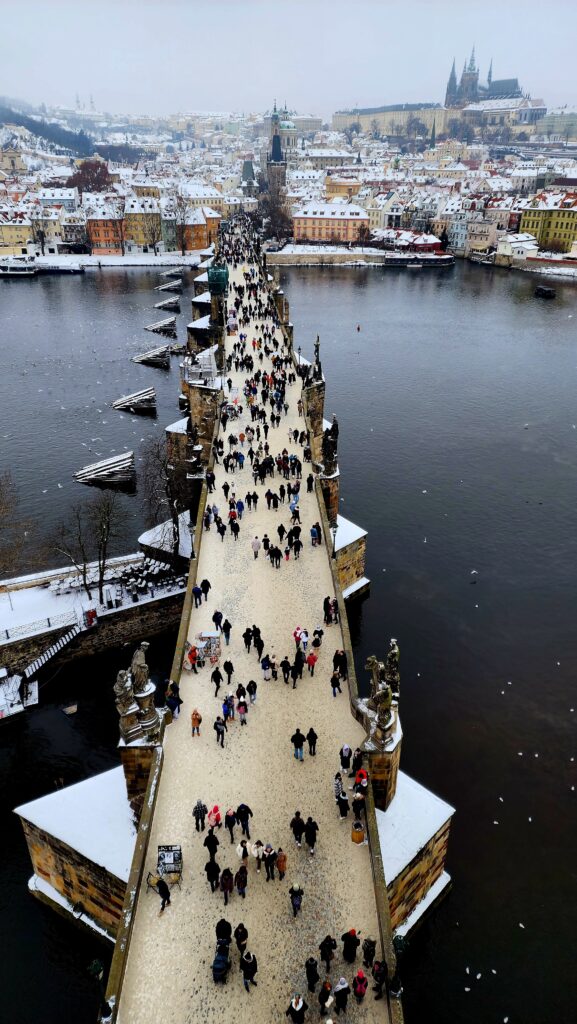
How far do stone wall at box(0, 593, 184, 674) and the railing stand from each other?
23 centimetres

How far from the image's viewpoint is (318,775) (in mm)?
15859

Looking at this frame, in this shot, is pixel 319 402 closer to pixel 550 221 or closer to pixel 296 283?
pixel 296 283

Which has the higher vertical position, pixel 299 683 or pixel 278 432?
pixel 278 432

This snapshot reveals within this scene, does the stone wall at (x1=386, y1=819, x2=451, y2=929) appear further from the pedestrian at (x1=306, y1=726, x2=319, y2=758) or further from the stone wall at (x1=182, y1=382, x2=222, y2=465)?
the stone wall at (x1=182, y1=382, x2=222, y2=465)

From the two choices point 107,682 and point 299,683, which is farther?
point 107,682

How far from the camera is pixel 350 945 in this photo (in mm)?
11883

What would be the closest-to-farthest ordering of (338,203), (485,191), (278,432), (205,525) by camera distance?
1. (205,525)
2. (278,432)
3. (338,203)
4. (485,191)

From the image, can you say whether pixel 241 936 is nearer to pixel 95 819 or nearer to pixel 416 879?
pixel 95 819

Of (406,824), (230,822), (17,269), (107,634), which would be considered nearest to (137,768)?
(230,822)

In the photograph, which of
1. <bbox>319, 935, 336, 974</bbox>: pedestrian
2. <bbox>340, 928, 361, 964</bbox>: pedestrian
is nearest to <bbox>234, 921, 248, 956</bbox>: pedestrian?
<bbox>319, 935, 336, 974</bbox>: pedestrian

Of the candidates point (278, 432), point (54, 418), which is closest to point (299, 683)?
point (278, 432)

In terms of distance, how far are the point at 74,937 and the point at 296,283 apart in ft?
356

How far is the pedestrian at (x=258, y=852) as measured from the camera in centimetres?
1352

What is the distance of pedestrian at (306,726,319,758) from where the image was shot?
16125 millimetres
